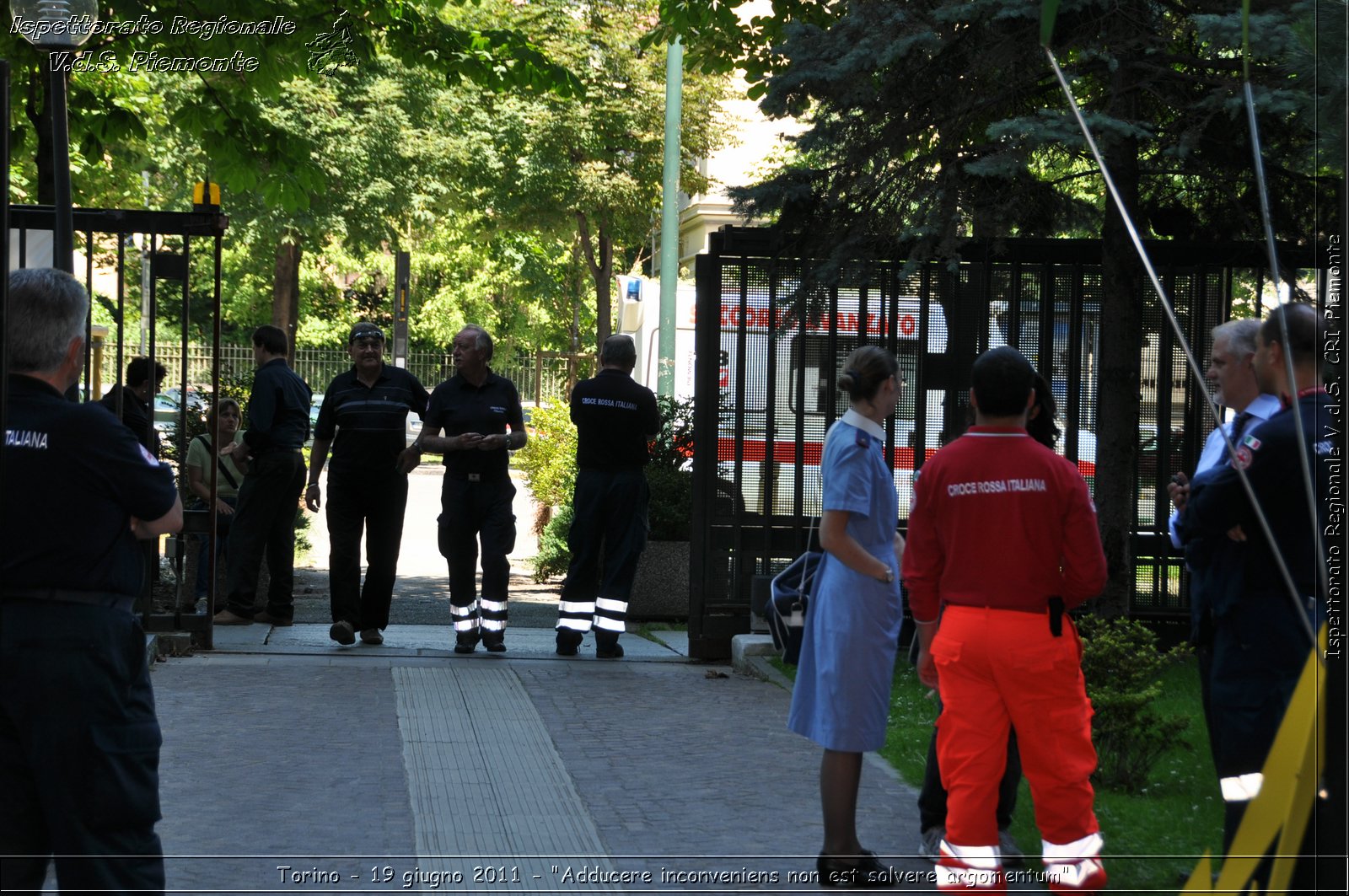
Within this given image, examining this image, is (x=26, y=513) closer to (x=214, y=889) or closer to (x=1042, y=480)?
(x=214, y=889)

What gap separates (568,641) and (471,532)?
3.38 ft

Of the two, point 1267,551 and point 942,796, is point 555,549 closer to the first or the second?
point 942,796

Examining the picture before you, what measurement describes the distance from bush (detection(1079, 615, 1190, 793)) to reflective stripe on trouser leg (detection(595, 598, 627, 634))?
424cm

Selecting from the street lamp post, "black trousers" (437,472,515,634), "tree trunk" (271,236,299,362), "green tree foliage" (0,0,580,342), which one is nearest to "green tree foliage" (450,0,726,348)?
"tree trunk" (271,236,299,362)

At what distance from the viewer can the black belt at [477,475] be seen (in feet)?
32.2

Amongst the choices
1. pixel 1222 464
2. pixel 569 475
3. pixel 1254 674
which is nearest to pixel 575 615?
pixel 569 475

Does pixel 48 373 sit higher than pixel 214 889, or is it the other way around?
pixel 48 373

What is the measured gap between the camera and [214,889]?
489 centimetres

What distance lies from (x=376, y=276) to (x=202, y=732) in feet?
133

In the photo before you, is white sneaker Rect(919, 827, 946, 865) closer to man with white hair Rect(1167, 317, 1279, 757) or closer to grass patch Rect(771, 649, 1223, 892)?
grass patch Rect(771, 649, 1223, 892)

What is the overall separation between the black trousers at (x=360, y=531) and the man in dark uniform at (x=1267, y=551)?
21.5 ft

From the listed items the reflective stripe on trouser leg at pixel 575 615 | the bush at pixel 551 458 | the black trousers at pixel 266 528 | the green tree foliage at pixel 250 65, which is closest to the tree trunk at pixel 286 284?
the bush at pixel 551 458

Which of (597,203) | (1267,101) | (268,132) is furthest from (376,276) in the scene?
(1267,101)

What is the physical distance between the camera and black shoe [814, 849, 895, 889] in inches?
199
